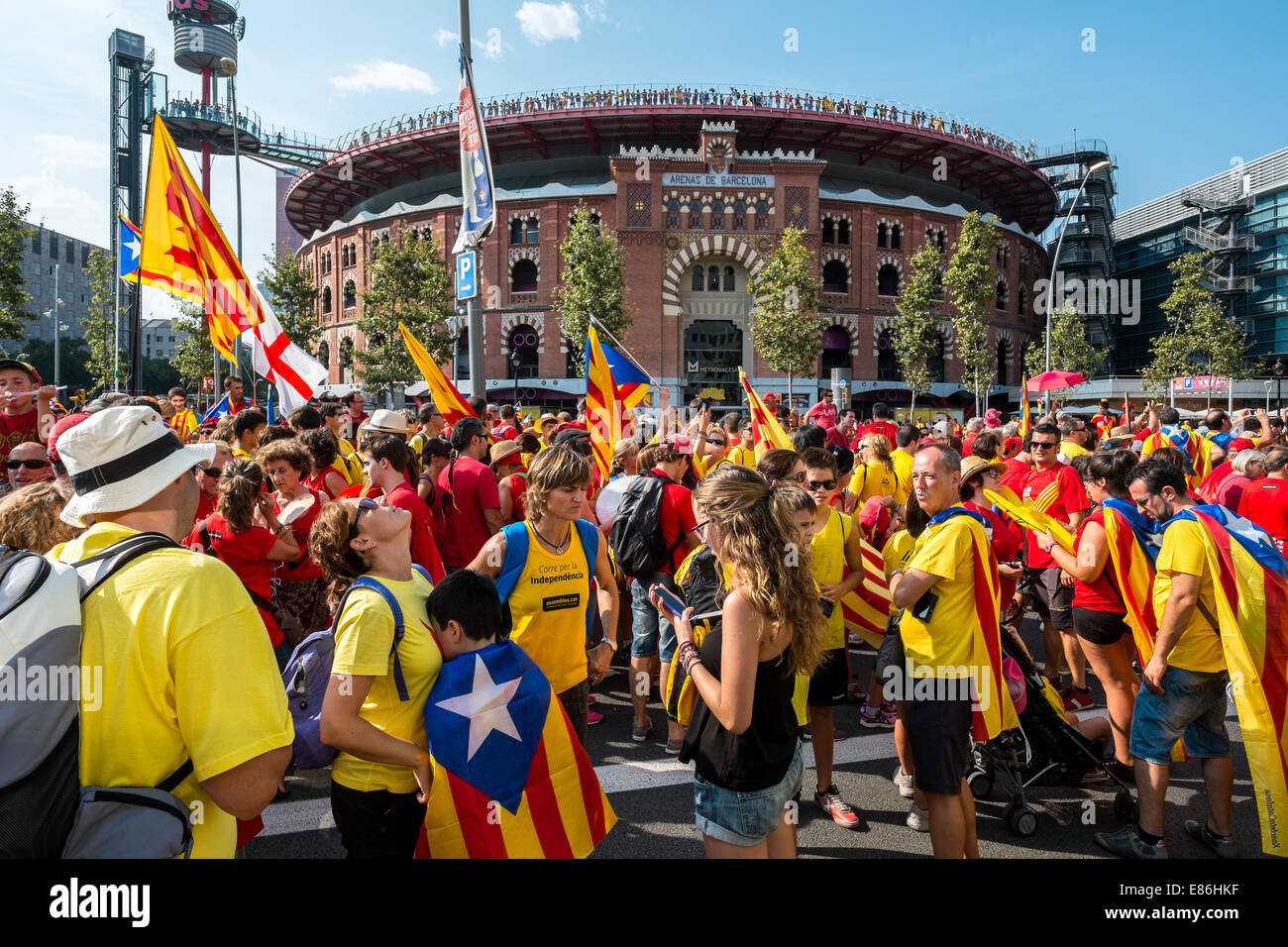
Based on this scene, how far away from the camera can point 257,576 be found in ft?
15.0

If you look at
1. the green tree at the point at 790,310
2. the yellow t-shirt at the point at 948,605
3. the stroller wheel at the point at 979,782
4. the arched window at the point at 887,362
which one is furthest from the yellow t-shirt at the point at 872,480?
the arched window at the point at 887,362

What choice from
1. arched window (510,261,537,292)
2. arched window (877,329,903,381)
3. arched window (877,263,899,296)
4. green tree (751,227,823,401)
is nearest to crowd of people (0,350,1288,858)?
green tree (751,227,823,401)

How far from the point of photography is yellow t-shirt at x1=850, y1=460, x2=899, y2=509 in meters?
7.40

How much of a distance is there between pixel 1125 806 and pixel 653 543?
323cm

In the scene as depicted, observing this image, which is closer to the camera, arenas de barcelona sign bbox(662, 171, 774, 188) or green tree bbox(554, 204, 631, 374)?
green tree bbox(554, 204, 631, 374)

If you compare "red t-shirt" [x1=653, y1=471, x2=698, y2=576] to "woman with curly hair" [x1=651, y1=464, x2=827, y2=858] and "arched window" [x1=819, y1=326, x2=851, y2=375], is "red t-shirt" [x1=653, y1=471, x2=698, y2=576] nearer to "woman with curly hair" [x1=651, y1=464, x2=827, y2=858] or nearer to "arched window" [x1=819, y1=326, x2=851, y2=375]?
"woman with curly hair" [x1=651, y1=464, x2=827, y2=858]

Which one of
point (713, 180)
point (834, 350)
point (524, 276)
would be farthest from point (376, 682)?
point (834, 350)

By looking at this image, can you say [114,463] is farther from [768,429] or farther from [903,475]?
[903,475]

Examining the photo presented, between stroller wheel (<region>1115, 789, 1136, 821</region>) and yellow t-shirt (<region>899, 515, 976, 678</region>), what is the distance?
67.5 inches

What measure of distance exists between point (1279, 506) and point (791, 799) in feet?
17.9

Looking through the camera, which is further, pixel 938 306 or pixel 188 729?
pixel 938 306

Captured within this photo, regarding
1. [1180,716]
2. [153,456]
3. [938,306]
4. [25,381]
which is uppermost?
[938,306]
